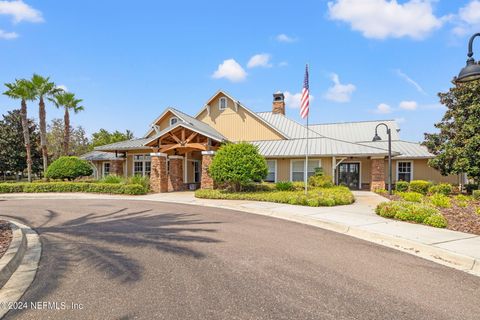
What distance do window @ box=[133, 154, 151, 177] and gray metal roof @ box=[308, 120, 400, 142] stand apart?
1743 cm

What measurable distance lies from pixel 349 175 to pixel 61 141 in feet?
126

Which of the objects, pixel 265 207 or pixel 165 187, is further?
pixel 165 187

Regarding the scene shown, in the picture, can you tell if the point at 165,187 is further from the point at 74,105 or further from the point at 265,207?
the point at 74,105

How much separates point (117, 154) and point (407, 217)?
23.4 metres

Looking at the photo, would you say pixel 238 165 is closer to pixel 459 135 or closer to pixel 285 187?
pixel 285 187

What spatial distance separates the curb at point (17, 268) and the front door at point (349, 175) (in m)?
21.2

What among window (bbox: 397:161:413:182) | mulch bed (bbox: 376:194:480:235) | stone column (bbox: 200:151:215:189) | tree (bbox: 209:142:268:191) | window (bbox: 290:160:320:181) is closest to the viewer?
mulch bed (bbox: 376:194:480:235)

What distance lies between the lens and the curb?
4.07 m

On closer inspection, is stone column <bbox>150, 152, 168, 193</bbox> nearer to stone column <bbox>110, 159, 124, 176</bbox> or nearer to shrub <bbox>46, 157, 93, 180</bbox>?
shrub <bbox>46, 157, 93, 180</bbox>

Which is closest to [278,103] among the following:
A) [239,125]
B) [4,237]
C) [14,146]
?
[239,125]

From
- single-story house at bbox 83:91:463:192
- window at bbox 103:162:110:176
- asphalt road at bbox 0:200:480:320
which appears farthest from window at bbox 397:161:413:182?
window at bbox 103:162:110:176

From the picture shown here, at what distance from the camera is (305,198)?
531 inches

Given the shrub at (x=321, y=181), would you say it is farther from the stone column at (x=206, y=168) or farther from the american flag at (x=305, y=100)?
the stone column at (x=206, y=168)

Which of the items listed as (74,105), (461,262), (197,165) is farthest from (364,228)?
(74,105)
